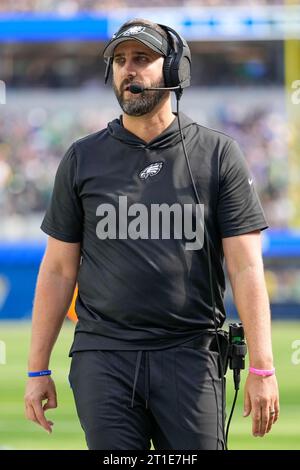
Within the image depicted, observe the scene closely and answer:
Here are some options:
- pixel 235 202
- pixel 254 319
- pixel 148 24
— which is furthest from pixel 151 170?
pixel 254 319

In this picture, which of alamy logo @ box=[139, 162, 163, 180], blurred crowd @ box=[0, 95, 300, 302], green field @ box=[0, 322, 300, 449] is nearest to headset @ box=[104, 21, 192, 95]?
alamy logo @ box=[139, 162, 163, 180]

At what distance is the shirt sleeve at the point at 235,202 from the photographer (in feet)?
12.4

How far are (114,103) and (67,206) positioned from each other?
55.7 ft

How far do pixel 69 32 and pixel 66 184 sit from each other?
16.3m

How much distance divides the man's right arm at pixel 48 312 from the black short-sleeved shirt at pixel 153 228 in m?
0.10

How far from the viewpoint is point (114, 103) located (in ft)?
68.0

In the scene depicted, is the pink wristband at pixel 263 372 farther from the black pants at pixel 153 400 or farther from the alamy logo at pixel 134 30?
the alamy logo at pixel 134 30

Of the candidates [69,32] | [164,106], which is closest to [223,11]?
[69,32]

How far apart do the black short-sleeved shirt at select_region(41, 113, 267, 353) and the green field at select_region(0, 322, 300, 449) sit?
3.53 metres

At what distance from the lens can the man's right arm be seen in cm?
389

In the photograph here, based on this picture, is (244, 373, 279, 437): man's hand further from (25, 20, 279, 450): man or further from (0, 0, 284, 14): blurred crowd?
(0, 0, 284, 14): blurred crowd

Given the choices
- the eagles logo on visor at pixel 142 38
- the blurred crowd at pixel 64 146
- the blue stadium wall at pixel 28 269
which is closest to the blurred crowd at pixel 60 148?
the blurred crowd at pixel 64 146
